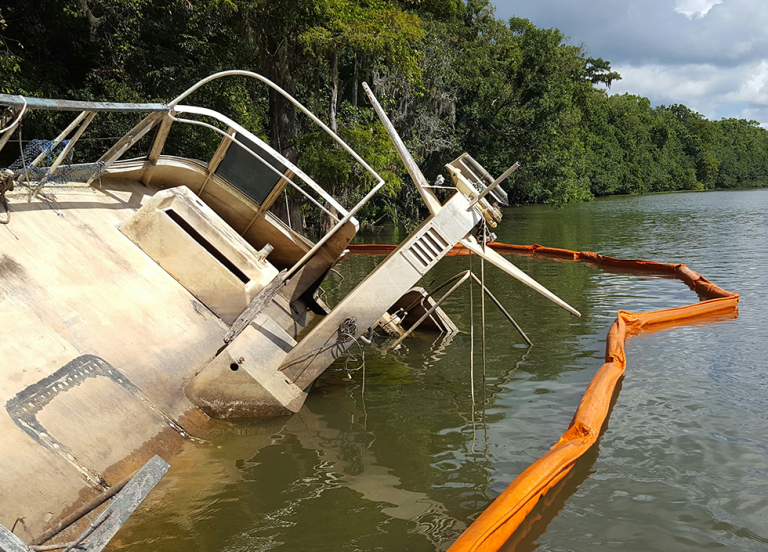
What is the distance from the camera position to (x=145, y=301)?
6.98 m

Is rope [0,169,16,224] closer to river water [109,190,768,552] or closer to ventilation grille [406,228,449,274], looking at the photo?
river water [109,190,768,552]

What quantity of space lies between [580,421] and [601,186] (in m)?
79.4

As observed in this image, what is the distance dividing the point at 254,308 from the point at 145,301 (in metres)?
1.20

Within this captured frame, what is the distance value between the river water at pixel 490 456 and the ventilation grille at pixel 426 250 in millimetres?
1878

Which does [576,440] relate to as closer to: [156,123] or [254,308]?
[254,308]

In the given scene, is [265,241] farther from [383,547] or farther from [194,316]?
[383,547]

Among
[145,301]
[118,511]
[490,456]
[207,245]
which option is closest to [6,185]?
[145,301]

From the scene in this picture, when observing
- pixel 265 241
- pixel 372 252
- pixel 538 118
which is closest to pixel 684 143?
pixel 538 118

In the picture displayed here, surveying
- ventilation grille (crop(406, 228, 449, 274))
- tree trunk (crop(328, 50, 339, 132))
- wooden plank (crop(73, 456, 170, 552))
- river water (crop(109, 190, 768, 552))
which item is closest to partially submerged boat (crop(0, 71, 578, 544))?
ventilation grille (crop(406, 228, 449, 274))

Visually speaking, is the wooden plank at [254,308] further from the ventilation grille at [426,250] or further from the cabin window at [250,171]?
the cabin window at [250,171]

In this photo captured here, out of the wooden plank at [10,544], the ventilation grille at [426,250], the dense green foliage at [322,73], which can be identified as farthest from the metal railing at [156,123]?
the dense green foliage at [322,73]

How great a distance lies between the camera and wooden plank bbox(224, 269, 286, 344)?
698cm

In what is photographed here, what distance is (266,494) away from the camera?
18.6 ft

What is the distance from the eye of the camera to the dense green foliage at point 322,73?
69.4ft
